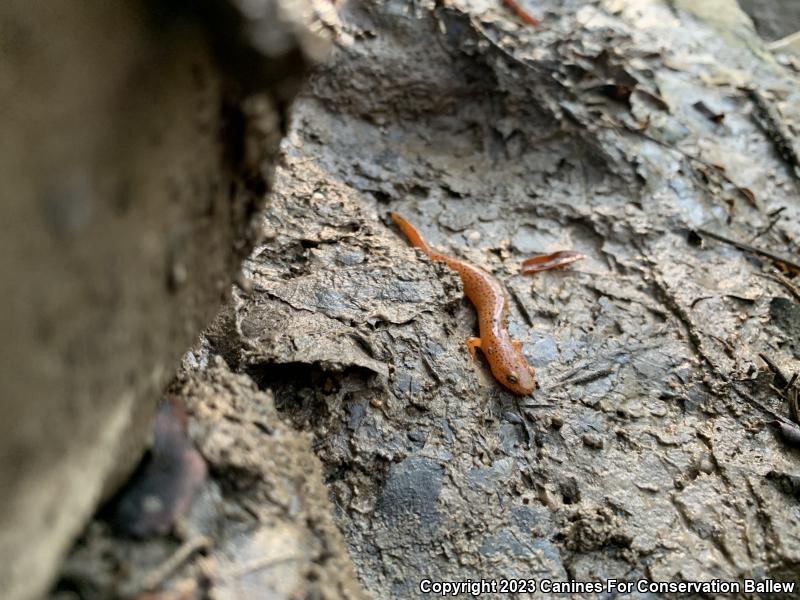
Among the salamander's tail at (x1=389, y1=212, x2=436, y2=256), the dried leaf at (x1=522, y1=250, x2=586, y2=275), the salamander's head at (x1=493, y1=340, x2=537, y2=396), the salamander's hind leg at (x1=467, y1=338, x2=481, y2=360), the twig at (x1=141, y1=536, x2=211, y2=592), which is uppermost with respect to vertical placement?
the twig at (x1=141, y1=536, x2=211, y2=592)

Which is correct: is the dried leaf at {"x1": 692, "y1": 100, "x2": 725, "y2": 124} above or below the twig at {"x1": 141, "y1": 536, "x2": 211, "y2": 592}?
above

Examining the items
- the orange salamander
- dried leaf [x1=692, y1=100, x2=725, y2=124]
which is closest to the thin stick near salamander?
the orange salamander

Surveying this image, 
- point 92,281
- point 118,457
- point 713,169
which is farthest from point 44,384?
point 713,169

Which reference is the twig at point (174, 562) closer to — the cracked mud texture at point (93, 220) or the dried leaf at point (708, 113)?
the cracked mud texture at point (93, 220)

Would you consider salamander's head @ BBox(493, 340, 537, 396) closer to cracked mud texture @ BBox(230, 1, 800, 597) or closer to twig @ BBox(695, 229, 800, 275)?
cracked mud texture @ BBox(230, 1, 800, 597)

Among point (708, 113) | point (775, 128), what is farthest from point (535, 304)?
point (775, 128)

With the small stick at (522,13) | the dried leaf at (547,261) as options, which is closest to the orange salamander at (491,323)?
the dried leaf at (547,261)
